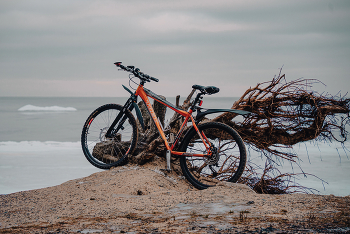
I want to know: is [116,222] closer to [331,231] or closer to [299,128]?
[331,231]

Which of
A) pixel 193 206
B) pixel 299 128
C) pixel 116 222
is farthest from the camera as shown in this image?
pixel 299 128

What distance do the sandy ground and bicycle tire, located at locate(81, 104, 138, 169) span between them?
1.98 feet

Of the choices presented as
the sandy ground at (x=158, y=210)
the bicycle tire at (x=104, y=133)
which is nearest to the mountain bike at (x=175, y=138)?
the bicycle tire at (x=104, y=133)

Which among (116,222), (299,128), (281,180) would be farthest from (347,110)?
(116,222)

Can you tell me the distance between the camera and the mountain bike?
4137mm

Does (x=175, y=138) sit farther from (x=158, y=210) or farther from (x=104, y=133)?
(x=158, y=210)

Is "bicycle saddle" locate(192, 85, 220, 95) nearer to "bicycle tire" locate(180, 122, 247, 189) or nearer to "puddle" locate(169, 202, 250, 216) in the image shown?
"bicycle tire" locate(180, 122, 247, 189)

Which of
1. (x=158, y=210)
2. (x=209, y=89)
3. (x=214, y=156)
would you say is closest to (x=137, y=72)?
(x=209, y=89)

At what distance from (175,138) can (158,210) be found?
1609mm

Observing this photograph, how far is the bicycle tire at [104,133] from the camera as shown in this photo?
4.70 meters

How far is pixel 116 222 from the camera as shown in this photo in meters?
2.63

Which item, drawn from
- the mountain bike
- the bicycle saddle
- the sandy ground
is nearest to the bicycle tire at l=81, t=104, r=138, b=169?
the mountain bike

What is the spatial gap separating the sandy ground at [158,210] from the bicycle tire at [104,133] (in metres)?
0.60

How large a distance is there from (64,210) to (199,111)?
222 cm
